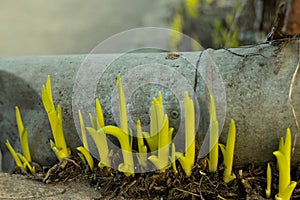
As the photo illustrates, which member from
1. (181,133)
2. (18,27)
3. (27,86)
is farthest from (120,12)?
(181,133)

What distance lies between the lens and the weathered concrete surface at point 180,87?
1075 millimetres

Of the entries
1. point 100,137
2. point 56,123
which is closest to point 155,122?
point 100,137

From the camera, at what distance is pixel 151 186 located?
1.05 metres

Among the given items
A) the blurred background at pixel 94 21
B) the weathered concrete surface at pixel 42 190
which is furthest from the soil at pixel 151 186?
the blurred background at pixel 94 21

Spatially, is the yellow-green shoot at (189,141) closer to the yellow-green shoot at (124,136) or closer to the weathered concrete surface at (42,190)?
the yellow-green shoot at (124,136)

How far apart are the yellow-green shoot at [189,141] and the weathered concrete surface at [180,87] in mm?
93

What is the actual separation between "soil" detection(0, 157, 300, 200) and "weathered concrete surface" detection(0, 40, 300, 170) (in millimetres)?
75

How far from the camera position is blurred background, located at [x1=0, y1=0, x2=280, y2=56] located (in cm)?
304

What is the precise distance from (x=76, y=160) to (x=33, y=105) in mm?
241

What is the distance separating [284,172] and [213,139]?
168 mm

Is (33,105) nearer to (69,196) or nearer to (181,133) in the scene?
(69,196)

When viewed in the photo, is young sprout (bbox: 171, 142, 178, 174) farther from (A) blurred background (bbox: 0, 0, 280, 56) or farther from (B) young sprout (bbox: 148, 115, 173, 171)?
(A) blurred background (bbox: 0, 0, 280, 56)

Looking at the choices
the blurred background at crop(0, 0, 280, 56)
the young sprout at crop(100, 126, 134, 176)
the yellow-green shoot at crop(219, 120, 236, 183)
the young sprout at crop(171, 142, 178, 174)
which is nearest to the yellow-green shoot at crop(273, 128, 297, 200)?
the yellow-green shoot at crop(219, 120, 236, 183)

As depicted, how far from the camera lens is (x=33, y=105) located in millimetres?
1287
